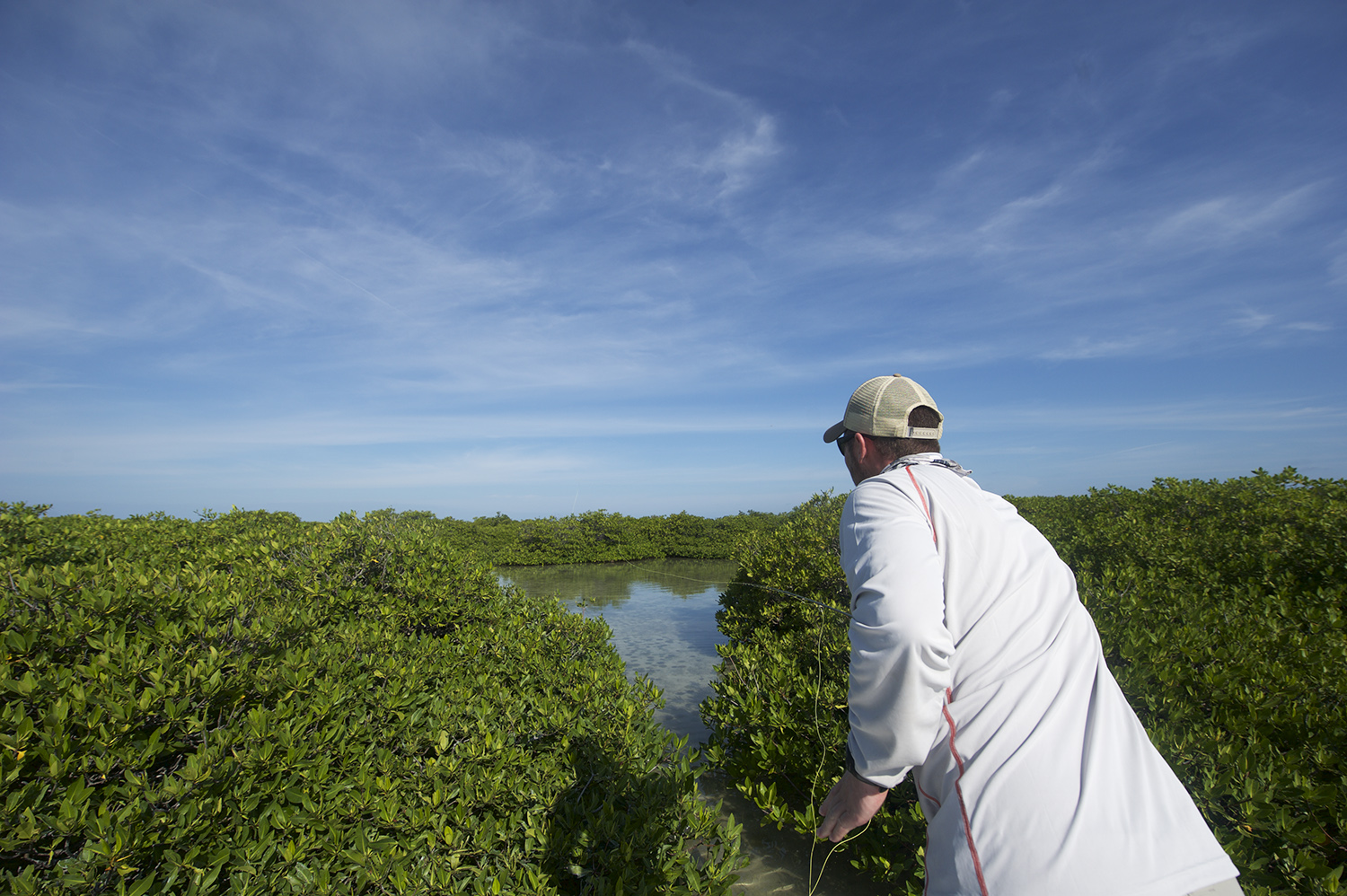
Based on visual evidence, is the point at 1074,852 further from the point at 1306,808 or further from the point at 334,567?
the point at 334,567

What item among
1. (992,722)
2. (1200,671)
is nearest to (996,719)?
(992,722)

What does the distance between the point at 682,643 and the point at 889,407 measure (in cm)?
796

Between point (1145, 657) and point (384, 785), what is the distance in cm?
422

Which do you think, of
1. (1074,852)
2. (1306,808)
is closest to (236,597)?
(1074,852)

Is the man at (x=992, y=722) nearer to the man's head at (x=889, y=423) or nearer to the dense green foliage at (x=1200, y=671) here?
the man's head at (x=889, y=423)

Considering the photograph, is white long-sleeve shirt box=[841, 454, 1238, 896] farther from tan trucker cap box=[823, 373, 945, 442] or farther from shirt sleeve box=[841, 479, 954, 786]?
tan trucker cap box=[823, 373, 945, 442]

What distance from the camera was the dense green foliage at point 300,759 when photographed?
190 cm

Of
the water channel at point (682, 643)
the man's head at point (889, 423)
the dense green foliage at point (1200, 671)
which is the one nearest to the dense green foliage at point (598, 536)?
the water channel at point (682, 643)

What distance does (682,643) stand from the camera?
9164 mm

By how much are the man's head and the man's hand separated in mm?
920

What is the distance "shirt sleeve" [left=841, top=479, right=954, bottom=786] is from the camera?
1381mm

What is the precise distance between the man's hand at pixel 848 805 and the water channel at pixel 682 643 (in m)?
2.32

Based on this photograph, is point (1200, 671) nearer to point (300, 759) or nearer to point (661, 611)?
point (300, 759)

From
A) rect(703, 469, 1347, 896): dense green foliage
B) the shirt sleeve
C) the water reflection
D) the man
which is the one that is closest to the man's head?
the man
